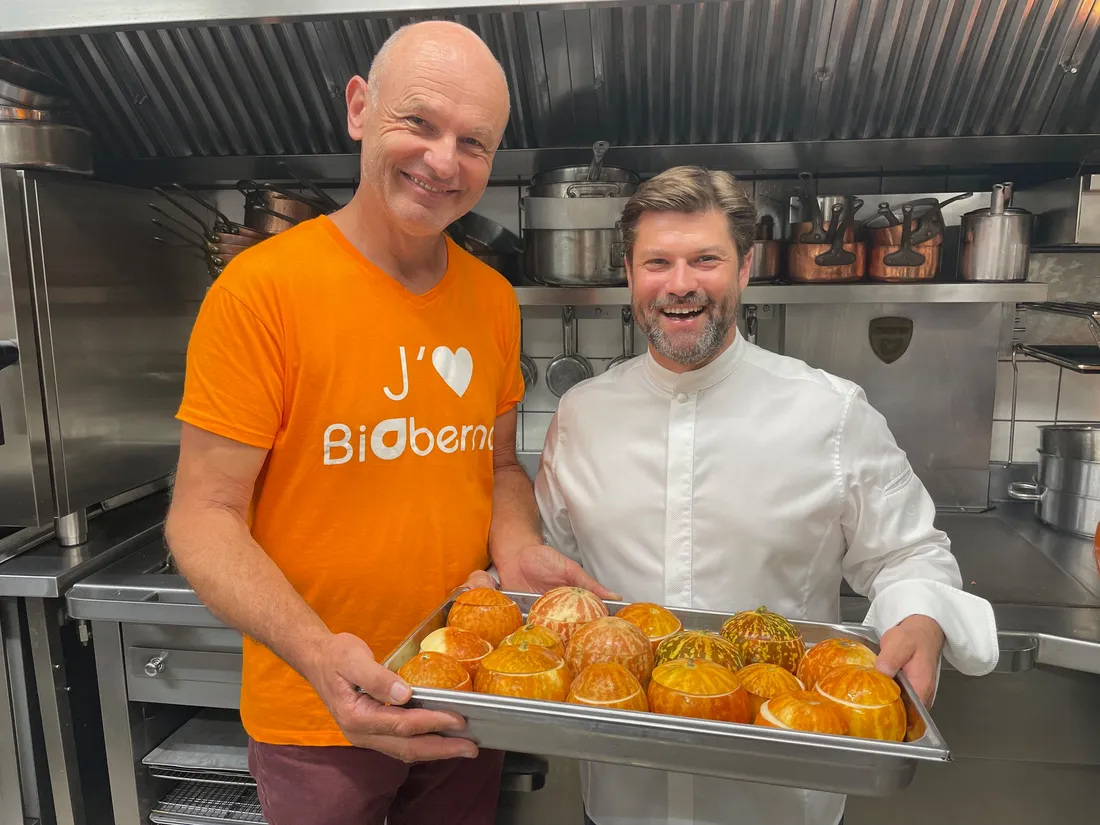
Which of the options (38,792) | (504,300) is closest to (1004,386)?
(504,300)

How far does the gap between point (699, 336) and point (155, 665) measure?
1274 mm

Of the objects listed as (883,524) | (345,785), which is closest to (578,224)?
(883,524)

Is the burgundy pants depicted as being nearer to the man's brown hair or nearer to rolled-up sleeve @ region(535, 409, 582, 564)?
rolled-up sleeve @ region(535, 409, 582, 564)

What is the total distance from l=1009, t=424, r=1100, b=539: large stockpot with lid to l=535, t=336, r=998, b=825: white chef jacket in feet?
2.71

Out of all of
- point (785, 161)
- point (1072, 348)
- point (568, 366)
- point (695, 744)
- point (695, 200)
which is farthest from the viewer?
point (568, 366)

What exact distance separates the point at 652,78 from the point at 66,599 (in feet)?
5.59

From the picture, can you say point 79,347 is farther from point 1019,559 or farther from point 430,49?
point 1019,559

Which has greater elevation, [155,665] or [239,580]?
[239,580]

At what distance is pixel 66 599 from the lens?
1.54 metres

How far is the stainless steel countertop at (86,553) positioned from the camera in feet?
4.94

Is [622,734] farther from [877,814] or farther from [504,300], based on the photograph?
[877,814]

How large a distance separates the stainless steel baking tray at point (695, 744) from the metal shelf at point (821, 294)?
1045 mm

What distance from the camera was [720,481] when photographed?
124 cm

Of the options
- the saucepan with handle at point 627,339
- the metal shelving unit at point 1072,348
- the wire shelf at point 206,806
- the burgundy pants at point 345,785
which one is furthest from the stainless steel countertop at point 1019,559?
the wire shelf at point 206,806
